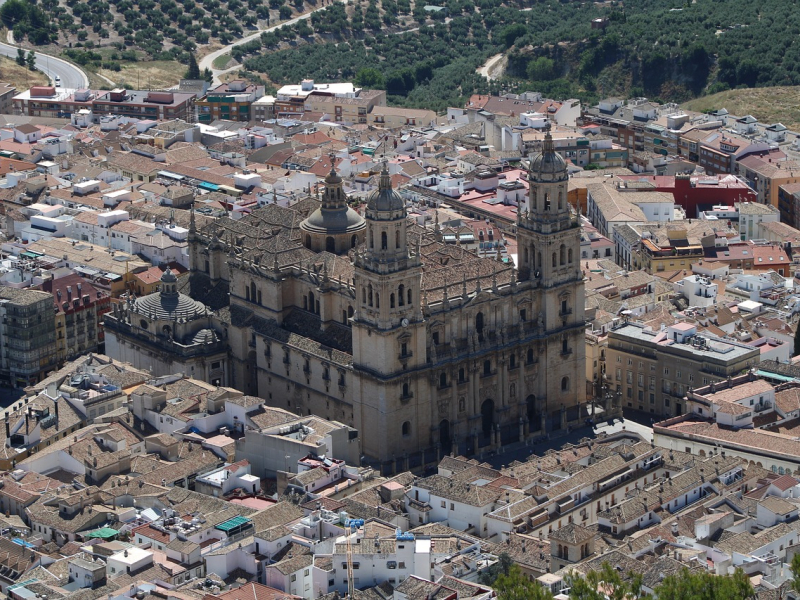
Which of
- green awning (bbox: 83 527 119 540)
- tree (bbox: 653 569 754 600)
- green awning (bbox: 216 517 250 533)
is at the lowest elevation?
green awning (bbox: 83 527 119 540)

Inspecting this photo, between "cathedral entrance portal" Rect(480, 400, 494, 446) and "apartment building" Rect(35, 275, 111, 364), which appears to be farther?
"apartment building" Rect(35, 275, 111, 364)

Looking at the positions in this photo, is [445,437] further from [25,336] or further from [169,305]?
[25,336]

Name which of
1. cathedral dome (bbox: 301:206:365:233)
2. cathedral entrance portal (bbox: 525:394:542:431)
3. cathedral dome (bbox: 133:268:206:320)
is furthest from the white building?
cathedral dome (bbox: 133:268:206:320)

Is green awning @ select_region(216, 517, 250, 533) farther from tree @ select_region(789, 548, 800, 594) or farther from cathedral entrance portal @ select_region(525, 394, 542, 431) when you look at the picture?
cathedral entrance portal @ select_region(525, 394, 542, 431)

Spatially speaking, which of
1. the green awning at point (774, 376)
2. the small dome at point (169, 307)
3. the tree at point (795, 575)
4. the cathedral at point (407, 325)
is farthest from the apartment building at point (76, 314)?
the tree at point (795, 575)

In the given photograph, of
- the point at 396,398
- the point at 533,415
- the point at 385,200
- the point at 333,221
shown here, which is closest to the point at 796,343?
the point at 533,415

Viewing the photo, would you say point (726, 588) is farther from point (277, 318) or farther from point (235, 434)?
point (277, 318)
